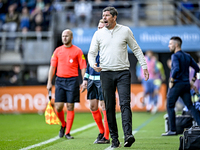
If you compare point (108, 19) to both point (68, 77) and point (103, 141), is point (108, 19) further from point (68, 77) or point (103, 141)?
point (68, 77)

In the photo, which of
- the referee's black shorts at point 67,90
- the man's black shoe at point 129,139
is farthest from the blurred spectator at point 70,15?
the man's black shoe at point 129,139

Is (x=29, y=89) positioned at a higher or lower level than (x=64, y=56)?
lower

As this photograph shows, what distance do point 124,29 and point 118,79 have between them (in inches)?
30.9

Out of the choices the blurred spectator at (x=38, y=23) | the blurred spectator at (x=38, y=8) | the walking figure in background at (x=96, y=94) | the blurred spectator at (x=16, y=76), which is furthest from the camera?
the blurred spectator at (x=38, y=8)

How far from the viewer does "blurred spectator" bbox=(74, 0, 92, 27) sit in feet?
66.8

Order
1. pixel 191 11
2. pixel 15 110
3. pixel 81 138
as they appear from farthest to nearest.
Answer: pixel 191 11 < pixel 15 110 < pixel 81 138

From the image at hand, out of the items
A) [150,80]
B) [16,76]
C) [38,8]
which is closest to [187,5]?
[150,80]

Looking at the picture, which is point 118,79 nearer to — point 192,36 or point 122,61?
point 122,61

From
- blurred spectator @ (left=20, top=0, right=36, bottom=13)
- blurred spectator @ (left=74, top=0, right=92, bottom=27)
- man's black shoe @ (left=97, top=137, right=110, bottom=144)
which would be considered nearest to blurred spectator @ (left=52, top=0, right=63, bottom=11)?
blurred spectator @ (left=74, top=0, right=92, bottom=27)

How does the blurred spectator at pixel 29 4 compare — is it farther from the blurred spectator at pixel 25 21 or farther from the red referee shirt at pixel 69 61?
the red referee shirt at pixel 69 61

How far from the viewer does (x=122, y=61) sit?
693cm

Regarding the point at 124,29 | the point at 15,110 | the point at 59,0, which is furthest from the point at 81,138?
the point at 59,0

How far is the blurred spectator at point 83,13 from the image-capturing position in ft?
66.8

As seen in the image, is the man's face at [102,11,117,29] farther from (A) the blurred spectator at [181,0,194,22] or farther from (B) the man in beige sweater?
(A) the blurred spectator at [181,0,194,22]
